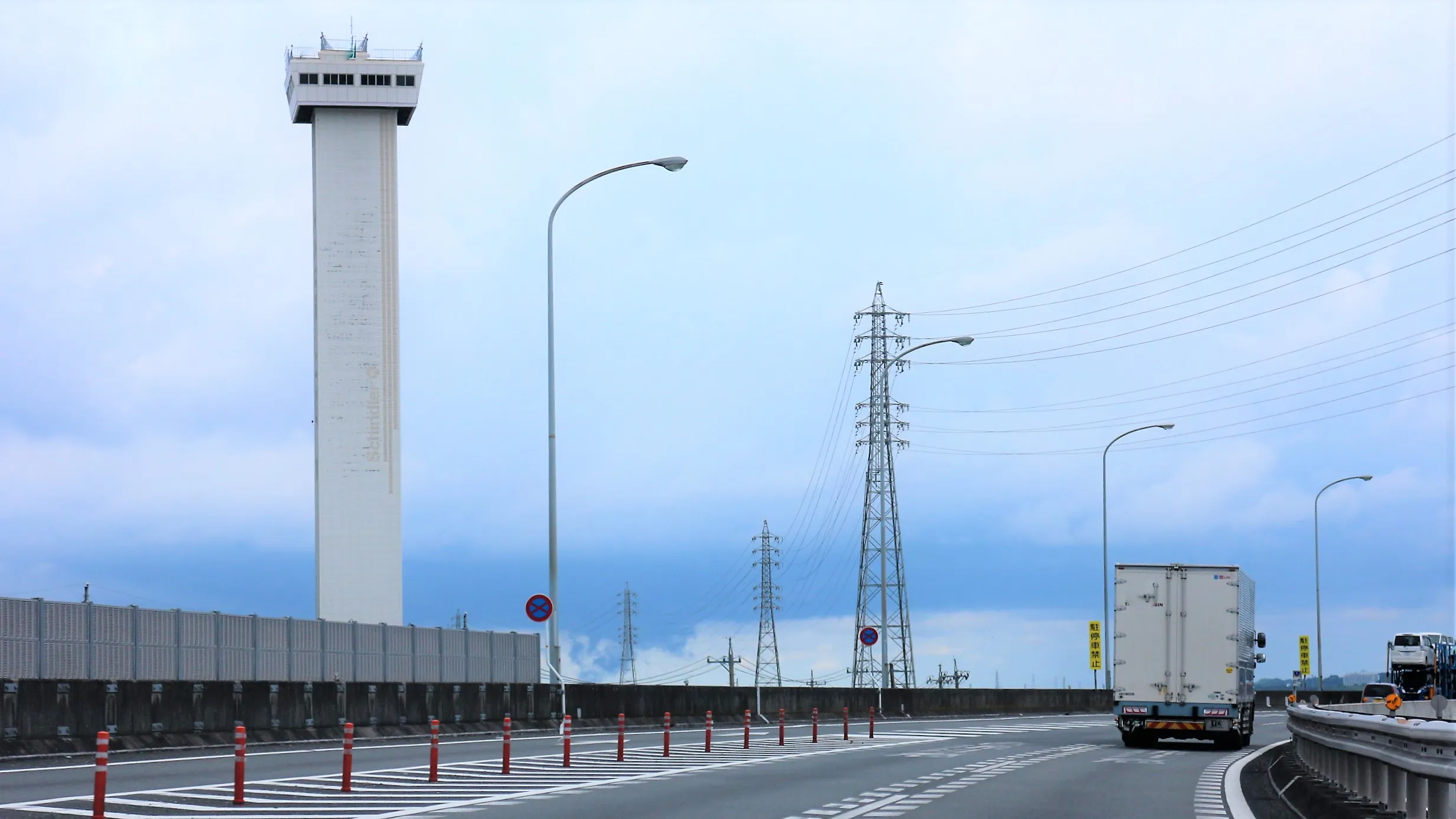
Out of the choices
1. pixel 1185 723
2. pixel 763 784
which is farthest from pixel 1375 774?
pixel 1185 723

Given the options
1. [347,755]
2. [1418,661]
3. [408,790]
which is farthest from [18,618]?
[1418,661]

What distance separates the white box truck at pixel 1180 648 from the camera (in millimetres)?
34688

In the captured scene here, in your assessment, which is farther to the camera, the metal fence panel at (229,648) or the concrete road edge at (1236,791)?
the metal fence panel at (229,648)

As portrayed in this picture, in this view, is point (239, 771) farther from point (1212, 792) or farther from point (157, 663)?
point (157, 663)

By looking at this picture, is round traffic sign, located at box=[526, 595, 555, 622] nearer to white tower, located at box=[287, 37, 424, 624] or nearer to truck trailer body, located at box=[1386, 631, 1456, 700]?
truck trailer body, located at box=[1386, 631, 1456, 700]

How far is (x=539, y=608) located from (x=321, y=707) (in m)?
4.65

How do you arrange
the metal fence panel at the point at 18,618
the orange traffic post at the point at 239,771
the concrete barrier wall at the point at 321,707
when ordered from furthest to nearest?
the metal fence panel at the point at 18,618
the concrete barrier wall at the point at 321,707
the orange traffic post at the point at 239,771

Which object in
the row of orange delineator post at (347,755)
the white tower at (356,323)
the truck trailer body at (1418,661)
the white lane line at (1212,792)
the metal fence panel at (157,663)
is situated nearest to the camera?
the row of orange delineator post at (347,755)

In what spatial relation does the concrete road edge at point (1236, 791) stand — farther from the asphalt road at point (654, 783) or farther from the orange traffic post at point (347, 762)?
the orange traffic post at point (347, 762)

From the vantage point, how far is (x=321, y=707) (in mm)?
33250

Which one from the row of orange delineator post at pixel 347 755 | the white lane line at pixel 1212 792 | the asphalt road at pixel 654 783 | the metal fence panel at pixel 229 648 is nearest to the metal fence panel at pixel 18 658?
the metal fence panel at pixel 229 648

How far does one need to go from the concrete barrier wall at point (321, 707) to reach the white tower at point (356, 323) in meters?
45.0

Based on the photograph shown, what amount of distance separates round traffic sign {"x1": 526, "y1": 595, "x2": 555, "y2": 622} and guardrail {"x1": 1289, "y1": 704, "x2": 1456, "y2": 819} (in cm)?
1646

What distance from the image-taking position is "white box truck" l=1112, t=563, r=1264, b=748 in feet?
114
